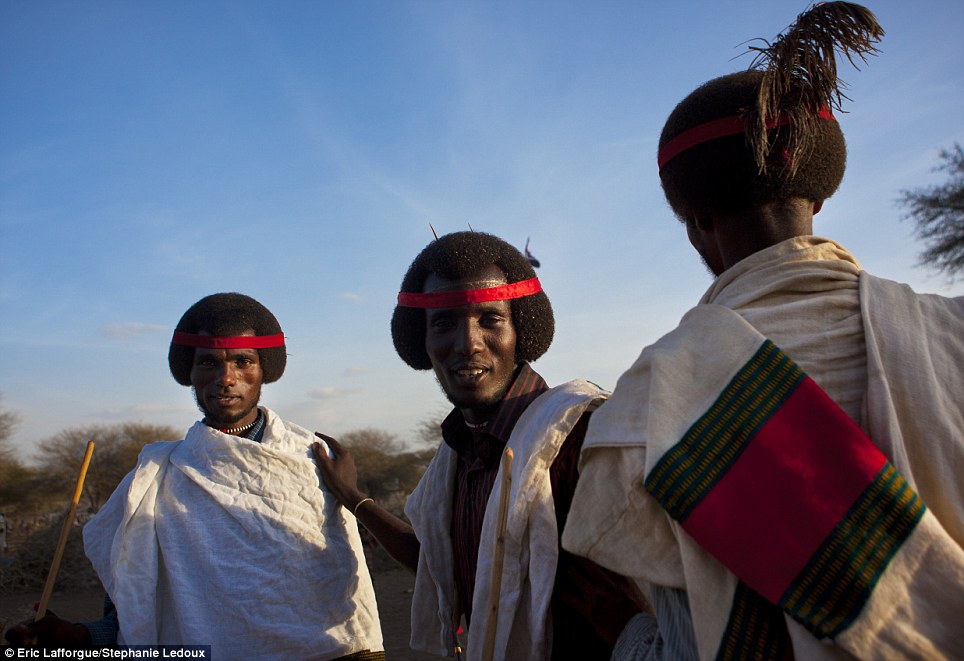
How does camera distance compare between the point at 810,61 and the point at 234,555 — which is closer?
the point at 810,61

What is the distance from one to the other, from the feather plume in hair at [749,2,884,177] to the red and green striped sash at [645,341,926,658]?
2.05ft

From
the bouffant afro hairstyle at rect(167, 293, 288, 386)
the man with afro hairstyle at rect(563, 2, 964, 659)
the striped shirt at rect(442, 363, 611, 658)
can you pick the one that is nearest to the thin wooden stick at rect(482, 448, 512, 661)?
the striped shirt at rect(442, 363, 611, 658)

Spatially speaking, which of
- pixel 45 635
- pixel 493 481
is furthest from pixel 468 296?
pixel 45 635

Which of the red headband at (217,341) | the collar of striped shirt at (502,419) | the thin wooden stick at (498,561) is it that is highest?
the red headband at (217,341)

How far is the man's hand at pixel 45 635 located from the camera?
108 inches

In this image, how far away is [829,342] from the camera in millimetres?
1432

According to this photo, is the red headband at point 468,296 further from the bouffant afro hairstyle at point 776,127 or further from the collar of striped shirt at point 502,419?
the bouffant afro hairstyle at point 776,127

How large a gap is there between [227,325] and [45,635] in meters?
1.53

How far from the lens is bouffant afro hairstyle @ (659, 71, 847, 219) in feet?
5.35

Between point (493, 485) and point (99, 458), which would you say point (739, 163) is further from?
point (99, 458)

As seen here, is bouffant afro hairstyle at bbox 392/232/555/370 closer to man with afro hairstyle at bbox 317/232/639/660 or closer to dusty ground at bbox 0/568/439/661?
A: man with afro hairstyle at bbox 317/232/639/660

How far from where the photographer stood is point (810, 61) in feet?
5.55

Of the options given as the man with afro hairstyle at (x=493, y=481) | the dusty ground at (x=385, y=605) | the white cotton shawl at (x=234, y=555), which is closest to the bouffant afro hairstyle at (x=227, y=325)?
the white cotton shawl at (x=234, y=555)

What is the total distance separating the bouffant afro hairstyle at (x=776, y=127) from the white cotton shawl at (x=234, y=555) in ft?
7.81
